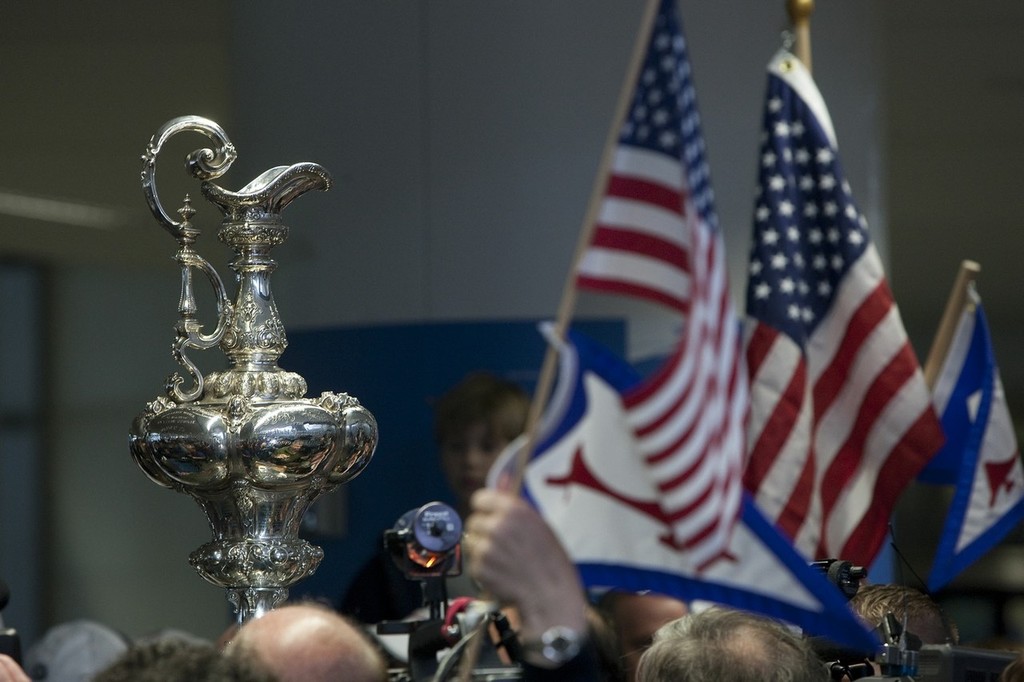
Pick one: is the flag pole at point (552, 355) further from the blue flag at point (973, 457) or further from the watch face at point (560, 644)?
the blue flag at point (973, 457)

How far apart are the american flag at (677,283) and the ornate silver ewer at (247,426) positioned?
0.50m

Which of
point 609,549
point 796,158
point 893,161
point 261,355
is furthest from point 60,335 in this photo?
point 609,549

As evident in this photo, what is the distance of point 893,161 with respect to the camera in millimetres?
7117

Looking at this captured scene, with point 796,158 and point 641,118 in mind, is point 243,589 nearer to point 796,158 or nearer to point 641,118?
point 641,118

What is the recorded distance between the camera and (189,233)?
2.12 meters

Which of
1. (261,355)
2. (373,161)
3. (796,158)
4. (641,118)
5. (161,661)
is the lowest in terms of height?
(161,661)

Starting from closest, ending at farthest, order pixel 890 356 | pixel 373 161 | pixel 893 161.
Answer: pixel 890 356 < pixel 373 161 < pixel 893 161

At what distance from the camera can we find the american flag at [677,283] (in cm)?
171

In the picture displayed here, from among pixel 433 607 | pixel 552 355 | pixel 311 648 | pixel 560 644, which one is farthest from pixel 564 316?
pixel 433 607

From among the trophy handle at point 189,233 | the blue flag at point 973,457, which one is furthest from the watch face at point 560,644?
the blue flag at point 973,457

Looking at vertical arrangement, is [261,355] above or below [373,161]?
below

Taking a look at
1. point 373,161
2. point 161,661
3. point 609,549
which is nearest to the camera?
point 161,661

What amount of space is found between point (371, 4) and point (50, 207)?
10.1ft

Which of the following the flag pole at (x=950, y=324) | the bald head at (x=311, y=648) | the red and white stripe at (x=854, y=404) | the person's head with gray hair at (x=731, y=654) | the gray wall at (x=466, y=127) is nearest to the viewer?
the bald head at (x=311, y=648)
